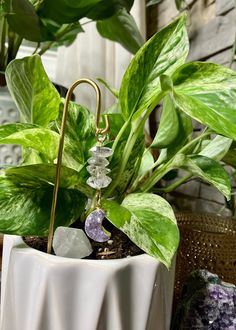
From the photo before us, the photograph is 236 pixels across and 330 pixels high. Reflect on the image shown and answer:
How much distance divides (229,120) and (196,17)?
29.9 inches

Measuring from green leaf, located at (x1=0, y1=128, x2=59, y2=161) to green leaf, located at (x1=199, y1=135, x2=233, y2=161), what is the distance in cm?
19

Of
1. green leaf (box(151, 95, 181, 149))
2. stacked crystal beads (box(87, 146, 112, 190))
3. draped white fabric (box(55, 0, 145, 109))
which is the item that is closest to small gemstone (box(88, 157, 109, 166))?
stacked crystal beads (box(87, 146, 112, 190))

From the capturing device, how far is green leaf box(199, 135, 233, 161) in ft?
1.41

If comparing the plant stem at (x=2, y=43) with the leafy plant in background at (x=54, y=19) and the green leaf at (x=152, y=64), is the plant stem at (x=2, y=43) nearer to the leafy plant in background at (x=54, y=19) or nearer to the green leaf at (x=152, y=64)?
the leafy plant in background at (x=54, y=19)

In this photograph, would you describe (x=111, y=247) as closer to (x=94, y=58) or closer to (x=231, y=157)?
(x=231, y=157)

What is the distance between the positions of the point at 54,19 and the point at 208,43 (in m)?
0.40

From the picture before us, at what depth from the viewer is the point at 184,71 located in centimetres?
34

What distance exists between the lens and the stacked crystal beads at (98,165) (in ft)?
1.07

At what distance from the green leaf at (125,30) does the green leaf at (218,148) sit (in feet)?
1.40

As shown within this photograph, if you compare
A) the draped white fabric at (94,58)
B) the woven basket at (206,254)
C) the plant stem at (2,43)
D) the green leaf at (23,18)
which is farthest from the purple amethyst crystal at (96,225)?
the draped white fabric at (94,58)

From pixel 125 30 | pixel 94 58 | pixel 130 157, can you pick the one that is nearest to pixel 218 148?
pixel 130 157

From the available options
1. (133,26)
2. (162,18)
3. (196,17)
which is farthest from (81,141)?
(162,18)

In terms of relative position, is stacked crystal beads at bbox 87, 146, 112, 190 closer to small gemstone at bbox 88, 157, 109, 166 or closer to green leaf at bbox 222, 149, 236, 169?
small gemstone at bbox 88, 157, 109, 166

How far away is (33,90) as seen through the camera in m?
0.41
